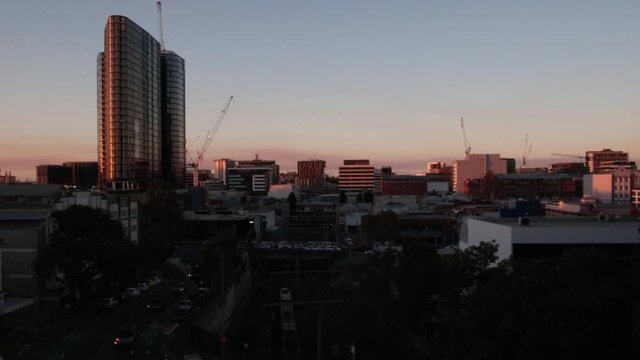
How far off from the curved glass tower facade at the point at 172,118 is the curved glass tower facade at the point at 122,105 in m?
16.4

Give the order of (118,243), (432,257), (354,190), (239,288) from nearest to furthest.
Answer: (432,257) < (118,243) < (239,288) < (354,190)

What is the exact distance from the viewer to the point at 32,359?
50.8ft

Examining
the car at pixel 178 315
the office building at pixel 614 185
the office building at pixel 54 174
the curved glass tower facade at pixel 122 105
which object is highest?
the curved glass tower facade at pixel 122 105

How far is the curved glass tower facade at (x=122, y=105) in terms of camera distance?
94.9 meters

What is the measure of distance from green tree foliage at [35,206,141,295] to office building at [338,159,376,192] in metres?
148

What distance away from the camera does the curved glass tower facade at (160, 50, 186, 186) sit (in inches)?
4712

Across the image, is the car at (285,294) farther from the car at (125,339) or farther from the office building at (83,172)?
the office building at (83,172)

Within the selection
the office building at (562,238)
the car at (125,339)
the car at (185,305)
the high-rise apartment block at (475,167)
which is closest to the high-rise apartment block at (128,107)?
the car at (185,305)

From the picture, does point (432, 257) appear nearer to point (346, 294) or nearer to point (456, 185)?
point (346, 294)

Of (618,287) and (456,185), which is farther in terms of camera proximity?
(456,185)

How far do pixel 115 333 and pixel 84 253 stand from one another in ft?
26.8

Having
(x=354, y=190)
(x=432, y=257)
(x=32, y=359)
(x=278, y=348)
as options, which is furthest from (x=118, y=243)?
(x=354, y=190)

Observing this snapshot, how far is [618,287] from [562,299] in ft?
6.79

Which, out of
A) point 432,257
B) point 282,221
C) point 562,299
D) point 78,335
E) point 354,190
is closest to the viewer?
point 562,299
